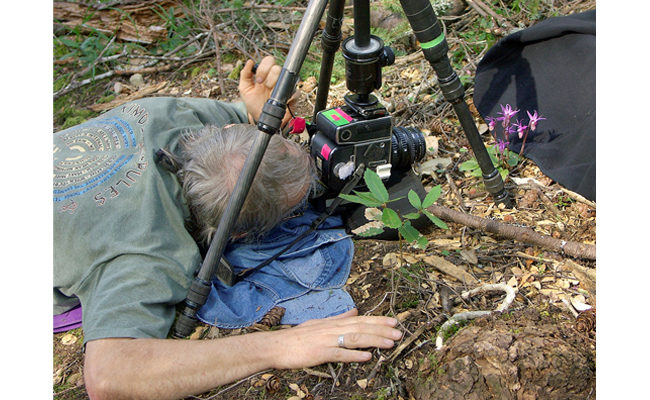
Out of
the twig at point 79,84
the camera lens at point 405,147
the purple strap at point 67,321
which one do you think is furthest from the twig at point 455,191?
the twig at point 79,84

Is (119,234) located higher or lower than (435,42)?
lower

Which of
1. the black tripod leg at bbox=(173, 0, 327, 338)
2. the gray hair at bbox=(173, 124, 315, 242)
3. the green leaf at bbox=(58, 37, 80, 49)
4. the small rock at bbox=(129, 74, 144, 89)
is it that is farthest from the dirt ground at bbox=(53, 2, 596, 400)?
the green leaf at bbox=(58, 37, 80, 49)

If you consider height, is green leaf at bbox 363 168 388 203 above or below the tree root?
above

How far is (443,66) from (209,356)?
49.6 inches

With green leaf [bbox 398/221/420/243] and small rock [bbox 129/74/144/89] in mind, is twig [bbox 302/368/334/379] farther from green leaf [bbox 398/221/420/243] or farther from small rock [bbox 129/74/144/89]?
small rock [bbox 129/74/144/89]

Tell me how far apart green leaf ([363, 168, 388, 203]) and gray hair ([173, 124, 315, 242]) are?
1.30 ft

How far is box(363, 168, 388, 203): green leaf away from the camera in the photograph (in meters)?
1.75

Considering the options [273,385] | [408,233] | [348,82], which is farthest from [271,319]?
[348,82]

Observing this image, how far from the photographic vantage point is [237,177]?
1.96 meters

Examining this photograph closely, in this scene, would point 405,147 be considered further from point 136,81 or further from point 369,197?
point 136,81

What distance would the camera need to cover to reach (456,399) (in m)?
1.48

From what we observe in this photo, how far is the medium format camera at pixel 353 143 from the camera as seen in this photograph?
6.94 feet

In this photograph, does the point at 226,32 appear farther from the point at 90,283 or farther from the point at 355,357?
the point at 355,357

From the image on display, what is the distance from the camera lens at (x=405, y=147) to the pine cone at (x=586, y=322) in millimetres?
932
